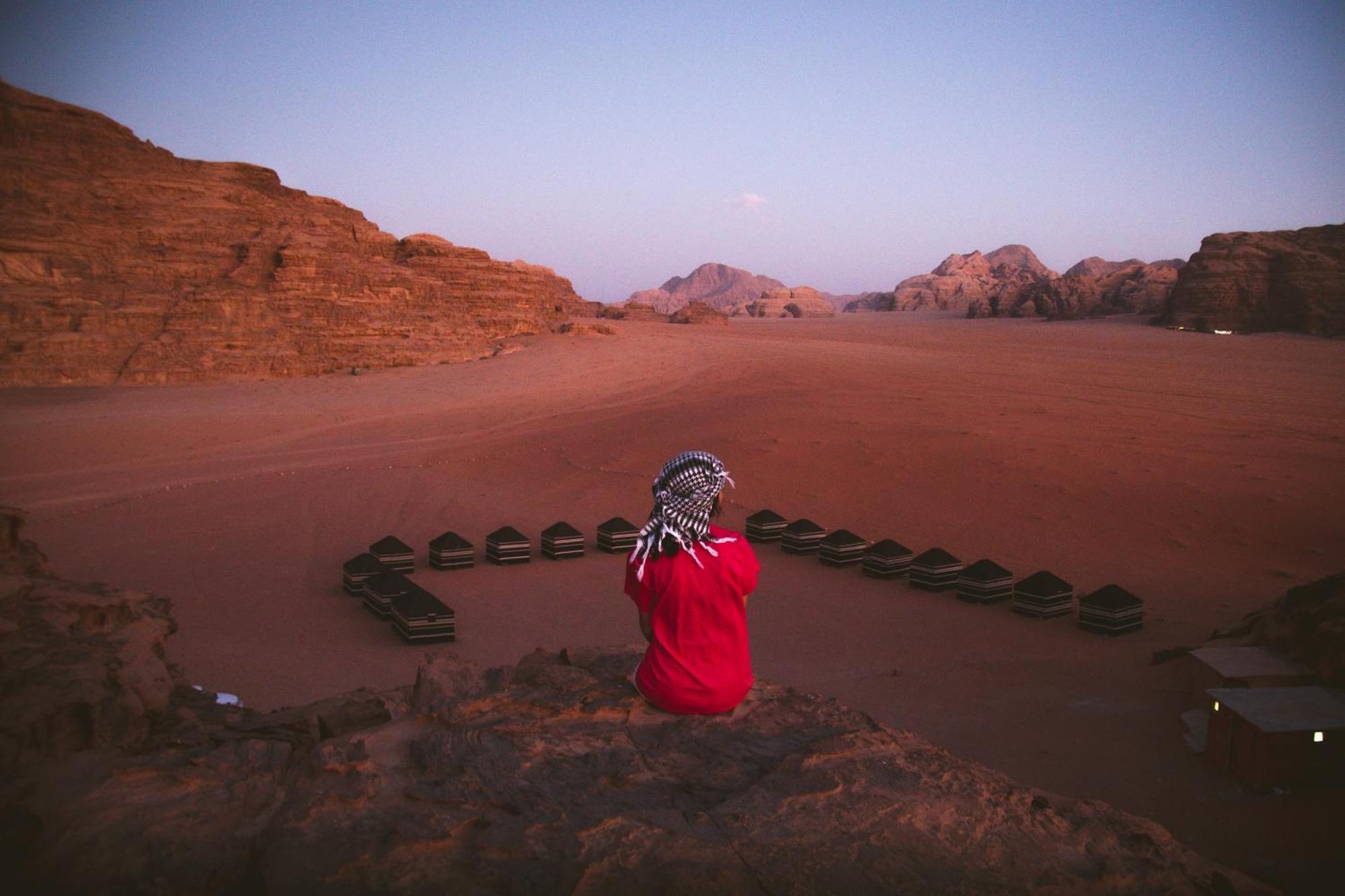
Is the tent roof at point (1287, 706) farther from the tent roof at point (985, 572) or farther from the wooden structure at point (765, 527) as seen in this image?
the wooden structure at point (765, 527)

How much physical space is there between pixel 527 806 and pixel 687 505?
1.31m

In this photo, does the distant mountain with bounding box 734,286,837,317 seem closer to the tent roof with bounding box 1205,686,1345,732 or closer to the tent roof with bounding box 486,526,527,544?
the tent roof with bounding box 486,526,527,544

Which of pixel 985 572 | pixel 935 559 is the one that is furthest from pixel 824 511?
pixel 985 572

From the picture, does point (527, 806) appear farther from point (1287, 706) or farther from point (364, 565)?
point (364, 565)

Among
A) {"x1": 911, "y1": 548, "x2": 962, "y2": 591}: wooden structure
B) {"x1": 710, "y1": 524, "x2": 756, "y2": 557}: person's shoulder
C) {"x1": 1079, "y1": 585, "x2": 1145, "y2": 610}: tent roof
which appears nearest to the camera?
{"x1": 710, "y1": 524, "x2": 756, "y2": 557}: person's shoulder

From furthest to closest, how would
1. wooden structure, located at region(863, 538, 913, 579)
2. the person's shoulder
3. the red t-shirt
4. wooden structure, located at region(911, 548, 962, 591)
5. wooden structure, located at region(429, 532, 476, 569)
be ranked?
1. wooden structure, located at region(429, 532, 476, 569)
2. wooden structure, located at region(863, 538, 913, 579)
3. wooden structure, located at region(911, 548, 962, 591)
4. the person's shoulder
5. the red t-shirt

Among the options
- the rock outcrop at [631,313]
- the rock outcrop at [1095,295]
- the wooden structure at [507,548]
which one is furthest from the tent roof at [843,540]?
the rock outcrop at [631,313]

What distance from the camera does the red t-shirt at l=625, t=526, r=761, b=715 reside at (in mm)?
3439

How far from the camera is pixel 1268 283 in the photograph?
29781mm

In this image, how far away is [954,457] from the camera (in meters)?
12.3

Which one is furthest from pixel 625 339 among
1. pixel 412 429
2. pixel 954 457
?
pixel 954 457

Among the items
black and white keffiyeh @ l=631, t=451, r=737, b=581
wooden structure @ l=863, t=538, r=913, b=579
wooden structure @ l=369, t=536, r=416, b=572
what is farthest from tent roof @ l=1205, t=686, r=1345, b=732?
wooden structure @ l=369, t=536, r=416, b=572

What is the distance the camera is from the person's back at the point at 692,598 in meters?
3.45

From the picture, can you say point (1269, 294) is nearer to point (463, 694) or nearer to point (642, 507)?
point (642, 507)
